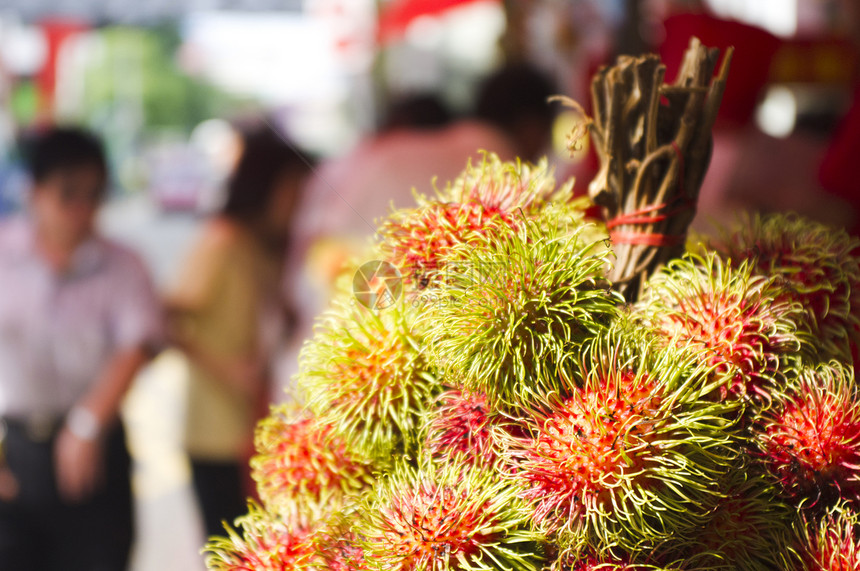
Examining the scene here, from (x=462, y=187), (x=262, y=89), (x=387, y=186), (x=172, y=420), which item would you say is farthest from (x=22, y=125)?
(x=462, y=187)

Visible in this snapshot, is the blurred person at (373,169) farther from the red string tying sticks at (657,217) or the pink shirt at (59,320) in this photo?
the red string tying sticks at (657,217)

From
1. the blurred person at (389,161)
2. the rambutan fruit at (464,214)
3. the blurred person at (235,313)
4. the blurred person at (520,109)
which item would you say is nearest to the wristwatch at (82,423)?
the blurred person at (235,313)

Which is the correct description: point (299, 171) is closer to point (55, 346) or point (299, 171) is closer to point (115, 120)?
point (115, 120)

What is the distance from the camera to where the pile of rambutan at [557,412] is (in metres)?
0.41

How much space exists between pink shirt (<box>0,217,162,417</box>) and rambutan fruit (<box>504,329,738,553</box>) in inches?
66.0

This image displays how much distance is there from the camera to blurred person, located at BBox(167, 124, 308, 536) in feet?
6.44

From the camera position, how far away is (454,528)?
42 centimetres

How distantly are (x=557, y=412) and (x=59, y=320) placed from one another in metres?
1.71

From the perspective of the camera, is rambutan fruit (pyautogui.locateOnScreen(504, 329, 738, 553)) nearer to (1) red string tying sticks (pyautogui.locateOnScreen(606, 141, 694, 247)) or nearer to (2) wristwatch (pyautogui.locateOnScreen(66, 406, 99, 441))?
(1) red string tying sticks (pyautogui.locateOnScreen(606, 141, 694, 247))

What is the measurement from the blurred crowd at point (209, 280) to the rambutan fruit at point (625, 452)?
1.13 m

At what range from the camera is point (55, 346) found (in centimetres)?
183

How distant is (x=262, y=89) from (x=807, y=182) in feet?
5.14

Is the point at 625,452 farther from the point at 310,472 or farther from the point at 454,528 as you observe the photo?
the point at 310,472

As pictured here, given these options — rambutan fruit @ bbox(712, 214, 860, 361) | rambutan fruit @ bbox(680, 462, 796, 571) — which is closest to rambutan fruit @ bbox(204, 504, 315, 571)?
rambutan fruit @ bbox(680, 462, 796, 571)
